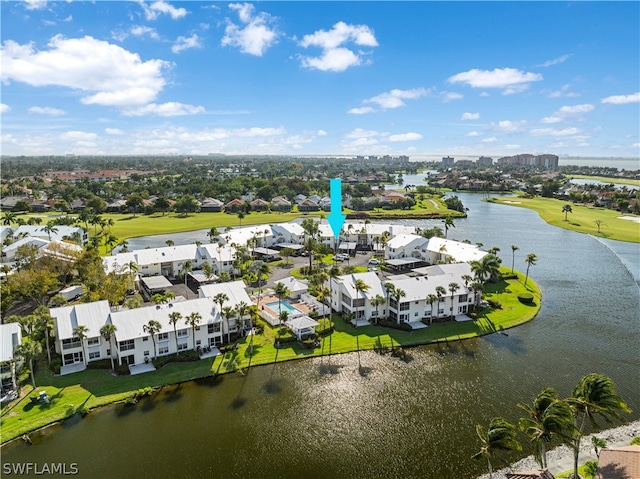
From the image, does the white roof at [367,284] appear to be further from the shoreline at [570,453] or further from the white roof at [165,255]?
the white roof at [165,255]

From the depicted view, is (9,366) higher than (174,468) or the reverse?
higher

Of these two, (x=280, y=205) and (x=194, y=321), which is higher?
(x=280, y=205)

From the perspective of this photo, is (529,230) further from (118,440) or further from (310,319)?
(118,440)

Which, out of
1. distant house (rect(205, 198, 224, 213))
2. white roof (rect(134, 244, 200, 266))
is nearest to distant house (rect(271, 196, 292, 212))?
distant house (rect(205, 198, 224, 213))

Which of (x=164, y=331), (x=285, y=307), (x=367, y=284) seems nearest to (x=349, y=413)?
(x=164, y=331)

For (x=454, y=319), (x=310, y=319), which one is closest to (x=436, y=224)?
(x=454, y=319)

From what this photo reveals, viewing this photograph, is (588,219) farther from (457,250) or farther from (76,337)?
(76,337)
